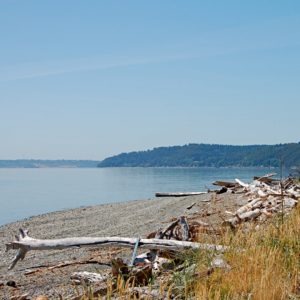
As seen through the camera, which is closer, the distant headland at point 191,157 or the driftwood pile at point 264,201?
the driftwood pile at point 264,201

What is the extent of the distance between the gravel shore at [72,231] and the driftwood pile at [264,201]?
44 centimetres

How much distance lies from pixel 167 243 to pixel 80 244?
43.4 inches

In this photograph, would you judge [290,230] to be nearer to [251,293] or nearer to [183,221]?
[183,221]

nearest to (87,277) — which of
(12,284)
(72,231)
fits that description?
(12,284)

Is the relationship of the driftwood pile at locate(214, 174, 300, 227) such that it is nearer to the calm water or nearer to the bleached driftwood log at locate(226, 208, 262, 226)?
the bleached driftwood log at locate(226, 208, 262, 226)

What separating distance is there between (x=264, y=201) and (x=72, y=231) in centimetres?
457

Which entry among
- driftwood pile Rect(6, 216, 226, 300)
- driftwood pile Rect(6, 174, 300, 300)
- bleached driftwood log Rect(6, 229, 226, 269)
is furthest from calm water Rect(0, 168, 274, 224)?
bleached driftwood log Rect(6, 229, 226, 269)

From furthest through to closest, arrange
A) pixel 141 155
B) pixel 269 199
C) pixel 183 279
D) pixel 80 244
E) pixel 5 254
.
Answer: pixel 141 155, pixel 269 199, pixel 5 254, pixel 80 244, pixel 183 279

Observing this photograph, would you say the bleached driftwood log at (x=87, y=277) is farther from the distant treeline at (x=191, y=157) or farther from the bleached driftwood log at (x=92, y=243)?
the distant treeline at (x=191, y=157)

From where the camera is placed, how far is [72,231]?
43.9ft

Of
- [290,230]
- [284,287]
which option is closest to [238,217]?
[290,230]

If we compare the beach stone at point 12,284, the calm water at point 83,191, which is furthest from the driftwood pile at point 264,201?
the beach stone at point 12,284

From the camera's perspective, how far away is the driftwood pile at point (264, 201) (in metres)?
9.30

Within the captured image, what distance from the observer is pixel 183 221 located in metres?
7.48
